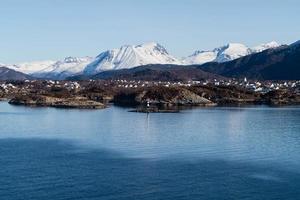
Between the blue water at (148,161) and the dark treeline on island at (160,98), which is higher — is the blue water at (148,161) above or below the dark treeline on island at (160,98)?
below

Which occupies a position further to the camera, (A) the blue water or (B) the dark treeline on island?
(B) the dark treeline on island

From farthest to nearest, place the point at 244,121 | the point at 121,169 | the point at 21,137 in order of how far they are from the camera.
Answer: the point at 244,121
the point at 21,137
the point at 121,169

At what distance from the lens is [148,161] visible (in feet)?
115

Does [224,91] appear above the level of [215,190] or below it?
above

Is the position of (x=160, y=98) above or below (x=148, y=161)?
above

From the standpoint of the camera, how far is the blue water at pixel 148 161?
2691 cm

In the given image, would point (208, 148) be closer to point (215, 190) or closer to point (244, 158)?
point (244, 158)

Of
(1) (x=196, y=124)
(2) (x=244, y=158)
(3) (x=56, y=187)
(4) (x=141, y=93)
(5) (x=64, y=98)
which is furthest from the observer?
(4) (x=141, y=93)

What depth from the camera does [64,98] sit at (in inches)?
4252

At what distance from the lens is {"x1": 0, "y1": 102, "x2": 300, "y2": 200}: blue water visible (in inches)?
1059

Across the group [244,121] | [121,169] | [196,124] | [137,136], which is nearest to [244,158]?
[121,169]

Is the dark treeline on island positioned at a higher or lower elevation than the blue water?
higher

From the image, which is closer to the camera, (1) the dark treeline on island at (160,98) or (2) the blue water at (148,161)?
(2) the blue water at (148,161)

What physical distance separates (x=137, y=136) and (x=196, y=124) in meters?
14.9
